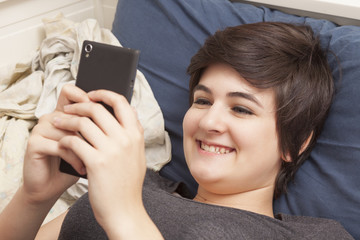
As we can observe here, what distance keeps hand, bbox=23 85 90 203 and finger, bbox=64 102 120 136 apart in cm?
5

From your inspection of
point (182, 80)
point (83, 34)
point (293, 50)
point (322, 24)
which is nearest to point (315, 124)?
point (293, 50)

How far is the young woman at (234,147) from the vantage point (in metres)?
0.89

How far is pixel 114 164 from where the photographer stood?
672 millimetres

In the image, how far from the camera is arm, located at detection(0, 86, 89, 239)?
2.57ft

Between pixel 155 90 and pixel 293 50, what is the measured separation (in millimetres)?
514

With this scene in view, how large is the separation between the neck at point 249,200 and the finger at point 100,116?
546 mm

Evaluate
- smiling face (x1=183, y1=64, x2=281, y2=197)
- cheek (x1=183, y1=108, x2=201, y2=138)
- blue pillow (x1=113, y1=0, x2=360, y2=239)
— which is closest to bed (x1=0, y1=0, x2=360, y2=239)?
blue pillow (x1=113, y1=0, x2=360, y2=239)

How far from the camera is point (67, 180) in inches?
Answer: 35.6

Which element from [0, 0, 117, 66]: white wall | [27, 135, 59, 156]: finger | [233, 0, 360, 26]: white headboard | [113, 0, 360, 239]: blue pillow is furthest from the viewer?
[0, 0, 117, 66]: white wall

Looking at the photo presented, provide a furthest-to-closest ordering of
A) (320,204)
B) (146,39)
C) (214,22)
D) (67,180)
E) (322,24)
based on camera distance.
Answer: (146,39) → (214,22) → (322,24) → (320,204) → (67,180)

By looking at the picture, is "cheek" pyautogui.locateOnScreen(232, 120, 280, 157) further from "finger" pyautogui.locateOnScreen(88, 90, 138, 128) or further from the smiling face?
"finger" pyautogui.locateOnScreen(88, 90, 138, 128)

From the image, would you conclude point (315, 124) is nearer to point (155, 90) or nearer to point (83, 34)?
point (155, 90)

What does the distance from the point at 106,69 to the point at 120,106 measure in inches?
5.0

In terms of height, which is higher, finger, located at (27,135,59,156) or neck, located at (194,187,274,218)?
finger, located at (27,135,59,156)
